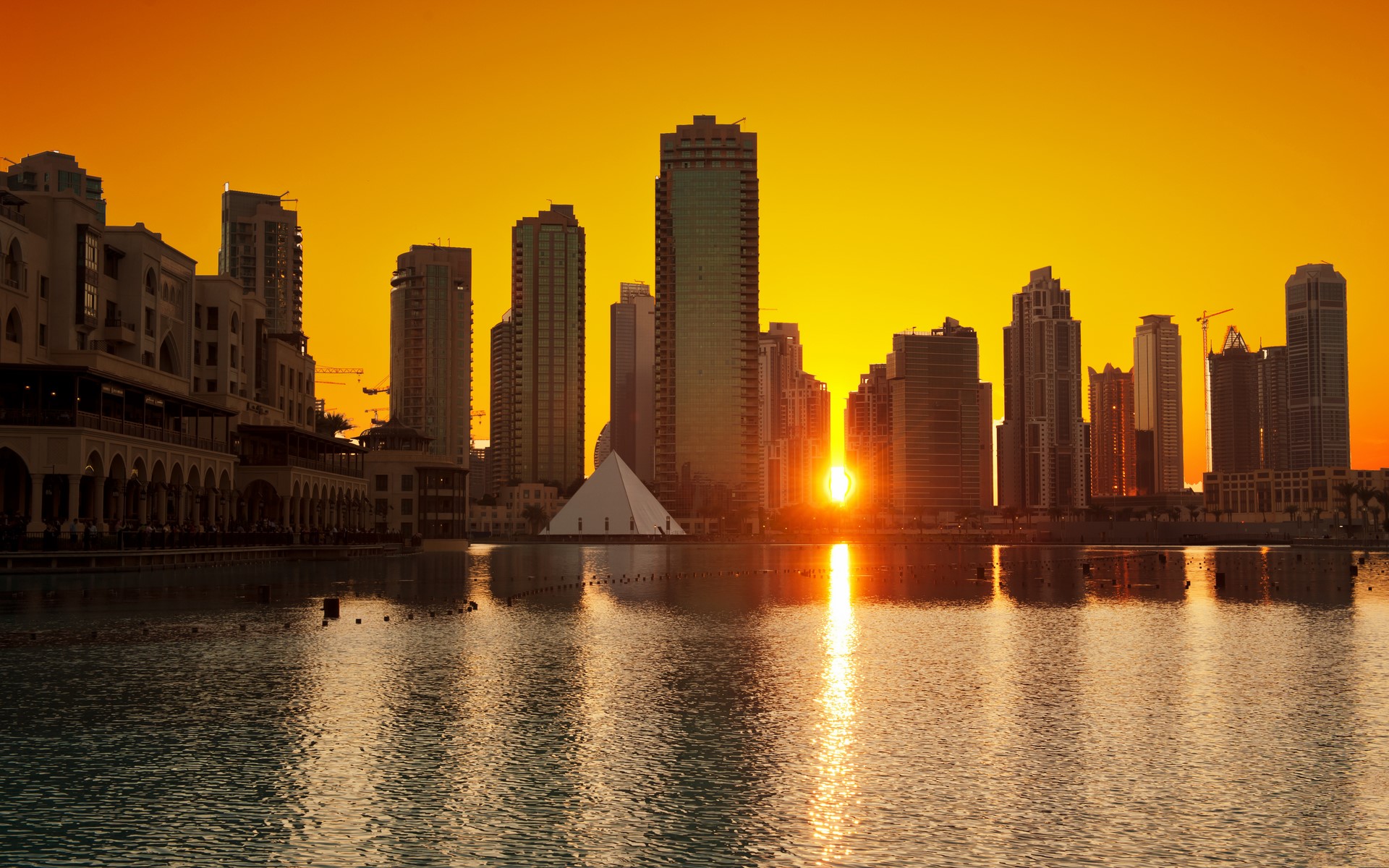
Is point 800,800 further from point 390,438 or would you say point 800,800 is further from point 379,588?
point 390,438

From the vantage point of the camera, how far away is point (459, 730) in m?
19.7

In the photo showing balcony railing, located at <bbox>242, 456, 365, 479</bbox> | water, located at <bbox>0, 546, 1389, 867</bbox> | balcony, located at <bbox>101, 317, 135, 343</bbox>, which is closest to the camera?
water, located at <bbox>0, 546, 1389, 867</bbox>

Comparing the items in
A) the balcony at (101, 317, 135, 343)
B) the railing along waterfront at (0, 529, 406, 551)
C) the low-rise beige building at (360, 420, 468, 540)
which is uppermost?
the balcony at (101, 317, 135, 343)

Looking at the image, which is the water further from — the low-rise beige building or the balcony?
the low-rise beige building

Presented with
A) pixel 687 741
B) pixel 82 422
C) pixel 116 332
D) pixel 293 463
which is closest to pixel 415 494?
pixel 293 463

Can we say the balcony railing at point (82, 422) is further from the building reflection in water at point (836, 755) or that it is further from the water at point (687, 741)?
the building reflection in water at point (836, 755)

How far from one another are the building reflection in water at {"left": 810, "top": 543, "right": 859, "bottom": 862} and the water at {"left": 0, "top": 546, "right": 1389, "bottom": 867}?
0.27ft

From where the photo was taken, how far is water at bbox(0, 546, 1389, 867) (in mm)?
13367

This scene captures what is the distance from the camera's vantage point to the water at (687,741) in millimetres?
13367

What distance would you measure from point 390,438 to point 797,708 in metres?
169

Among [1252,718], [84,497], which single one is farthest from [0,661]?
[84,497]

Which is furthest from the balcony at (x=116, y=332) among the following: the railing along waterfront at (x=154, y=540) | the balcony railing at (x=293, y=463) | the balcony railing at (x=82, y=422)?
the railing along waterfront at (x=154, y=540)

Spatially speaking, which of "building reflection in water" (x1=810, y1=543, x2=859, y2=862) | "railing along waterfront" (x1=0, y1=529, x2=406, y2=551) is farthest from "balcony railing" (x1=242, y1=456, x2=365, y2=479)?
"building reflection in water" (x1=810, y1=543, x2=859, y2=862)

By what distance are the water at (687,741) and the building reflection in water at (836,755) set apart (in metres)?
0.08
